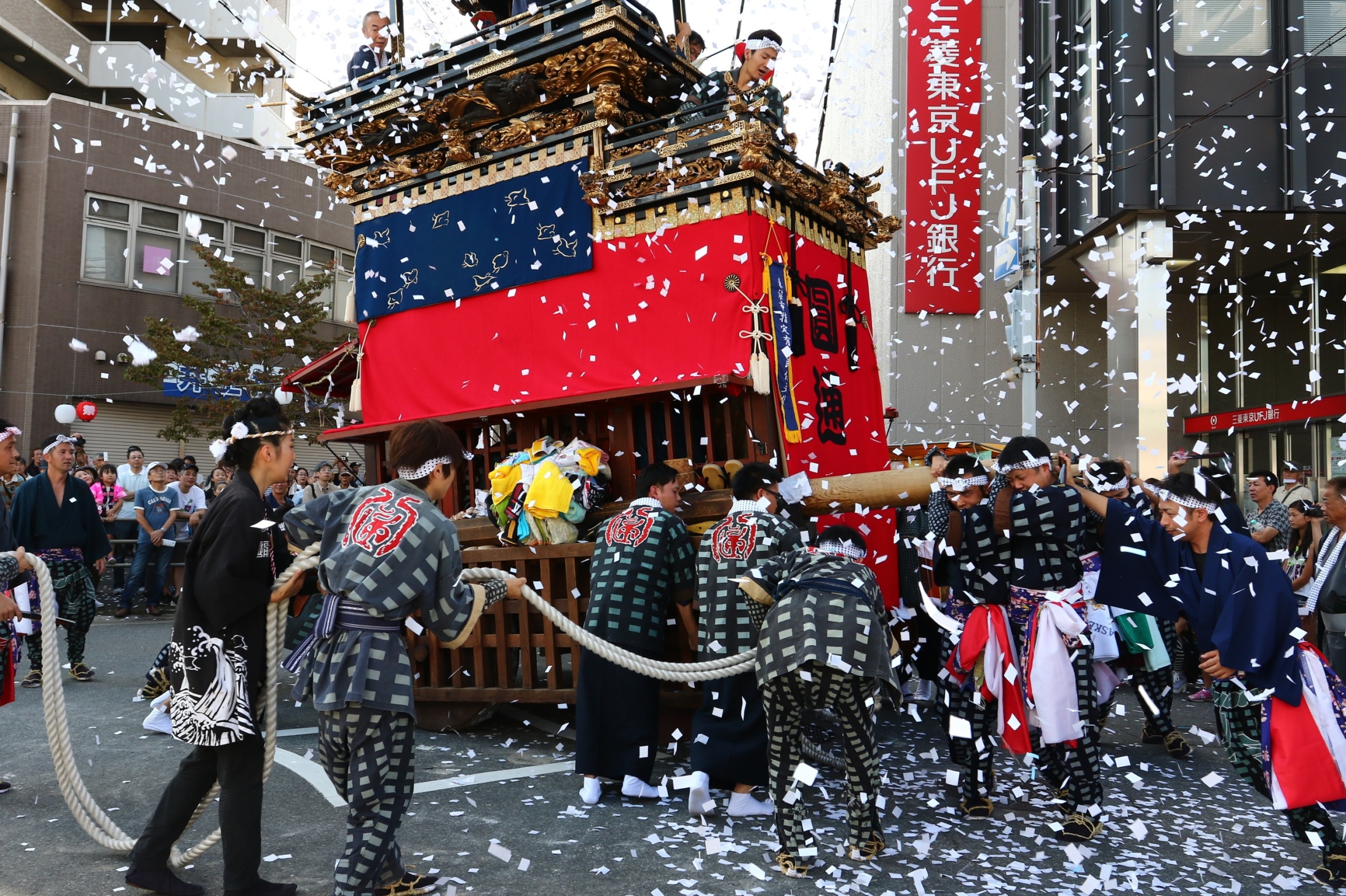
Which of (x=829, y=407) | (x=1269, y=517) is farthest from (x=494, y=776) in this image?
(x=1269, y=517)

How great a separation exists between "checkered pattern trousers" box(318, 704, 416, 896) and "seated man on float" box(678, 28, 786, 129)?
4.89 meters

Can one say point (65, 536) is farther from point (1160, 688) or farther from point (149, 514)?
point (1160, 688)

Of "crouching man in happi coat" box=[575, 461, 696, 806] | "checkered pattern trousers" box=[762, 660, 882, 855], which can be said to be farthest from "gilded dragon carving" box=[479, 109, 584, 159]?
"checkered pattern trousers" box=[762, 660, 882, 855]

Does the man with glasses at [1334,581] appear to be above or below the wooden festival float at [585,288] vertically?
below

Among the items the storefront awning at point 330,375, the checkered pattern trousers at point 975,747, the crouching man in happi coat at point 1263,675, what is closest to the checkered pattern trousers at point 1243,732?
the crouching man in happi coat at point 1263,675

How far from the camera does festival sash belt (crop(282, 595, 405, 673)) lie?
3129 millimetres

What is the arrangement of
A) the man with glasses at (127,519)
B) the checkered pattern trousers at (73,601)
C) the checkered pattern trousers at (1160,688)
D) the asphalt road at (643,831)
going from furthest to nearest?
the man with glasses at (127,519) < the checkered pattern trousers at (73,601) < the checkered pattern trousers at (1160,688) < the asphalt road at (643,831)

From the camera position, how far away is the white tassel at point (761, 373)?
5.80 metres

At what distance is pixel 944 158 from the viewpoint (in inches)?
584

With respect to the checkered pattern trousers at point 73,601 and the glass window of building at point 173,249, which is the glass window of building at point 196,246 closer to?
the glass window of building at point 173,249

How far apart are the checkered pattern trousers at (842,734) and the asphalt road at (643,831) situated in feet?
0.60

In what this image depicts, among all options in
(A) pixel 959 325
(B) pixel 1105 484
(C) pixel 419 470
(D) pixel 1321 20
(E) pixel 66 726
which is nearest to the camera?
(C) pixel 419 470

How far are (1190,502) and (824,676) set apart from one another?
1.73 metres

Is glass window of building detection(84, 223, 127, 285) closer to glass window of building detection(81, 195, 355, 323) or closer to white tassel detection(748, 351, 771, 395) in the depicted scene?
glass window of building detection(81, 195, 355, 323)
